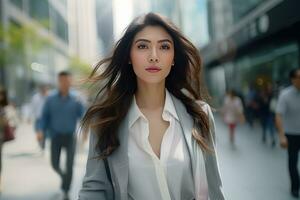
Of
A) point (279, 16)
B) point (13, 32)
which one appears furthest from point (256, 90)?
point (13, 32)

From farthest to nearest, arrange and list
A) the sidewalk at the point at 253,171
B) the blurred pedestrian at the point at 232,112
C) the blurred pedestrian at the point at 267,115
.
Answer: the blurred pedestrian at the point at 267,115 → the blurred pedestrian at the point at 232,112 → the sidewalk at the point at 253,171

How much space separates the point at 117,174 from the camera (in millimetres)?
2023

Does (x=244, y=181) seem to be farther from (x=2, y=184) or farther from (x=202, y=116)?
(x=202, y=116)

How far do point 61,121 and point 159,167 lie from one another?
437cm

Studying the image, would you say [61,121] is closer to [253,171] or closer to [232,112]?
[253,171]

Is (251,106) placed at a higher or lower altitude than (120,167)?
higher

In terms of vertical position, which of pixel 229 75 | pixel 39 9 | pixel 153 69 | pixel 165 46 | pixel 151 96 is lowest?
pixel 151 96

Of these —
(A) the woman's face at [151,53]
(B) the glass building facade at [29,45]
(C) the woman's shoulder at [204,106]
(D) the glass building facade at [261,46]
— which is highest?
(B) the glass building facade at [29,45]

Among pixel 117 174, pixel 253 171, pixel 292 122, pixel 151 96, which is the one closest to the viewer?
pixel 117 174

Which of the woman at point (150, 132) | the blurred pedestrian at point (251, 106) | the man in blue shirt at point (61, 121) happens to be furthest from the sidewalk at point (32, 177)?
the blurred pedestrian at point (251, 106)

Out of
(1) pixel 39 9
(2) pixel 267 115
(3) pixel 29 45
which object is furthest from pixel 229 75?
(1) pixel 39 9

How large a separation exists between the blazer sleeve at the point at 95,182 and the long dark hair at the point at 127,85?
4 centimetres

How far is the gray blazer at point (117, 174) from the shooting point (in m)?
2.01

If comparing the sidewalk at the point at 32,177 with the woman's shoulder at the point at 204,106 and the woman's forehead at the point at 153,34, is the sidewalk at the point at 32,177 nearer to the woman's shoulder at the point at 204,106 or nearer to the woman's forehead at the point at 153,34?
the woman's shoulder at the point at 204,106
